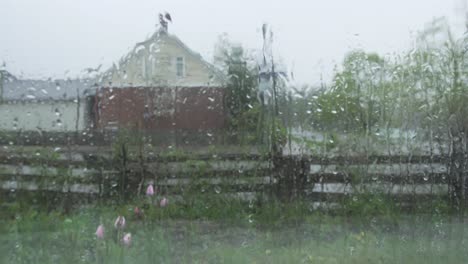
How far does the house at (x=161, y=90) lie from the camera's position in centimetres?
789

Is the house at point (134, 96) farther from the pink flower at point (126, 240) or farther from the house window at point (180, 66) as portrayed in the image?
the pink flower at point (126, 240)

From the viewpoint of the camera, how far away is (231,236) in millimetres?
6879

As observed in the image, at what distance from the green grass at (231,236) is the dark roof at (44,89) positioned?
142cm

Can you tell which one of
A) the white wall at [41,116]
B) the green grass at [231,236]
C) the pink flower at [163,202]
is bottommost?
the green grass at [231,236]

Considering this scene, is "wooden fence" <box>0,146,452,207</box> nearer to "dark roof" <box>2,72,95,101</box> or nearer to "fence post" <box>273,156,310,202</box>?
"fence post" <box>273,156,310,202</box>

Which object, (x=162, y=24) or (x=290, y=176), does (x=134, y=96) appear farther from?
(x=290, y=176)

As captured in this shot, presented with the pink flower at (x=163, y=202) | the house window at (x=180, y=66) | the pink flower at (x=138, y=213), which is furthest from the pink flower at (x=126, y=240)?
the house window at (x=180, y=66)

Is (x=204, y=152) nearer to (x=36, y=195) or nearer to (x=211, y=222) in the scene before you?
(x=211, y=222)

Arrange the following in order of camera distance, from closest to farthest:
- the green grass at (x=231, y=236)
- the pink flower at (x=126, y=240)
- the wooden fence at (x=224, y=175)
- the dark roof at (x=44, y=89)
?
the pink flower at (x=126, y=240) → the green grass at (x=231, y=236) → the dark roof at (x=44, y=89) → the wooden fence at (x=224, y=175)

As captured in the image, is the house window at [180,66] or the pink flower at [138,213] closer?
the pink flower at [138,213]

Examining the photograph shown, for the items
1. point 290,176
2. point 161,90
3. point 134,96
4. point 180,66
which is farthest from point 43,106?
point 290,176

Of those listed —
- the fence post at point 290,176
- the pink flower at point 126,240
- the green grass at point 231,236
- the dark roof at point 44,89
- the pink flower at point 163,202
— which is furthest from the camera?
the fence post at point 290,176

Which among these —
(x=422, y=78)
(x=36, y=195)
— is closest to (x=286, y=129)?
(x=422, y=78)

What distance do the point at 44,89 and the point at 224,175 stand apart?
255 centimetres
